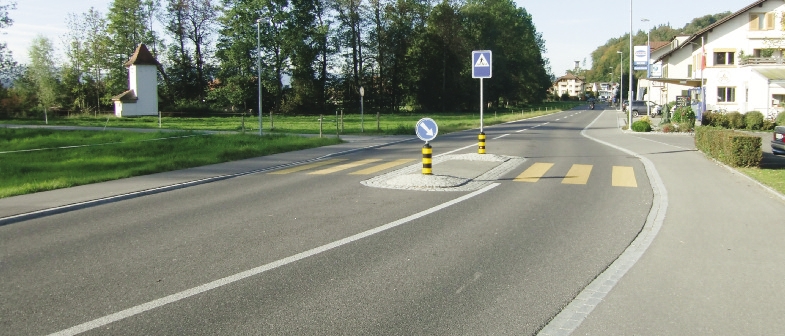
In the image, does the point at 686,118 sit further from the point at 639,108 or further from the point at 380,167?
the point at 639,108

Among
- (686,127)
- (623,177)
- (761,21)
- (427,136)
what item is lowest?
(623,177)

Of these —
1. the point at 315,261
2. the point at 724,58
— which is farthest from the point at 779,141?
the point at 724,58

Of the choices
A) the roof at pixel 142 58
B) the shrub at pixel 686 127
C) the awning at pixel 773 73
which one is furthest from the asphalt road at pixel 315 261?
the roof at pixel 142 58

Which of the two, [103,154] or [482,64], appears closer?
[482,64]

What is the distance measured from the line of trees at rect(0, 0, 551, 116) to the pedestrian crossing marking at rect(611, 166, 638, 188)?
55.1m

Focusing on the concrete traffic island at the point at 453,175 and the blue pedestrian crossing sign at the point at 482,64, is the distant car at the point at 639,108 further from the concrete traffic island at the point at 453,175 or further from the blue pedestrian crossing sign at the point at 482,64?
the blue pedestrian crossing sign at the point at 482,64

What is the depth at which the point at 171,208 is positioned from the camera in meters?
10.7

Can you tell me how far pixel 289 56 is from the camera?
69.2 m

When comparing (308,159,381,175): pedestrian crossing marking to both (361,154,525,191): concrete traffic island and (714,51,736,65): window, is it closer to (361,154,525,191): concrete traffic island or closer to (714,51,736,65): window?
(361,154,525,191): concrete traffic island

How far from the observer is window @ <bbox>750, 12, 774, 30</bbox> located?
52172 mm

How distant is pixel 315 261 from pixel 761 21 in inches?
2258

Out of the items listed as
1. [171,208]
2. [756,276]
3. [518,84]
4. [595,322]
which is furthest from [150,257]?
[518,84]

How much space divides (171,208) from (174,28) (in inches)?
2653

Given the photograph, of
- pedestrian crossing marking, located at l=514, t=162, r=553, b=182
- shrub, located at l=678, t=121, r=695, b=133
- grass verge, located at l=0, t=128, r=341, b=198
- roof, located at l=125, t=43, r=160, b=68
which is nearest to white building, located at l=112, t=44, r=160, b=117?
roof, located at l=125, t=43, r=160, b=68
